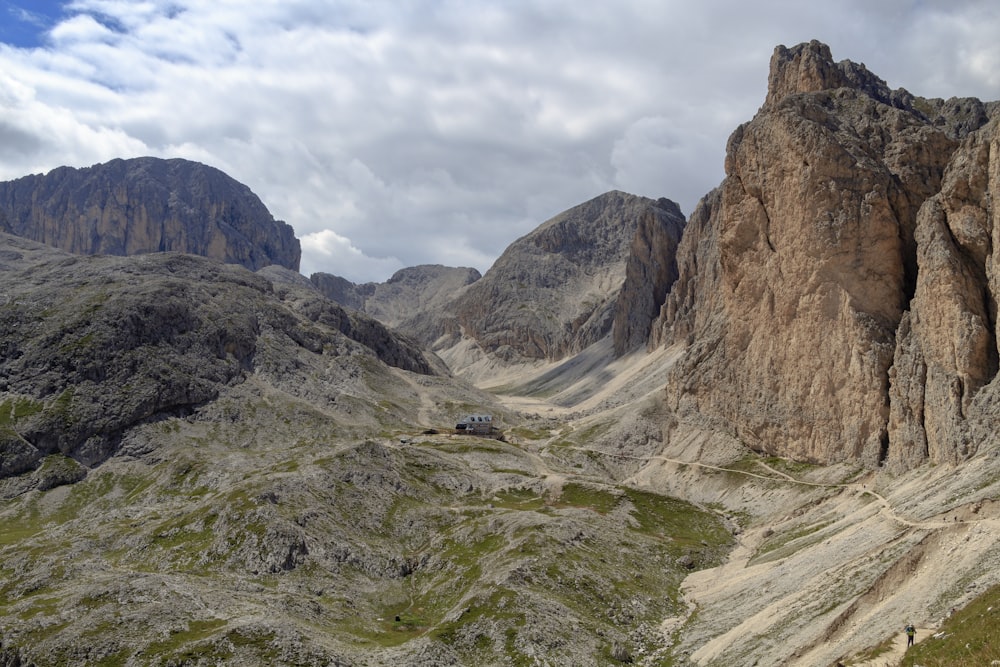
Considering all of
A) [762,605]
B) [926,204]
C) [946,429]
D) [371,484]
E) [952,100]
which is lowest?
[762,605]

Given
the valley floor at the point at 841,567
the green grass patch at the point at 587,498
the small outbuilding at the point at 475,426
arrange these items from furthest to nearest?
1. the small outbuilding at the point at 475,426
2. the green grass patch at the point at 587,498
3. the valley floor at the point at 841,567

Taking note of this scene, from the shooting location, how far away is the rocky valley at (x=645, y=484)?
67438 mm

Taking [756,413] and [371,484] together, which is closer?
[371,484]

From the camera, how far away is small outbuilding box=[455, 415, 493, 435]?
7338 inches

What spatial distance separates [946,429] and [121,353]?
17445 centimetres

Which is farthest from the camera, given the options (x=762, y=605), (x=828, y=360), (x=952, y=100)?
(x=952, y=100)

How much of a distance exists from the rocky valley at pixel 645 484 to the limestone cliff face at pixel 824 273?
1.64 ft

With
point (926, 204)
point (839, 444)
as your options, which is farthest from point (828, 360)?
point (926, 204)

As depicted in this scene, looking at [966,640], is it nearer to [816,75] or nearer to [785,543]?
[785,543]

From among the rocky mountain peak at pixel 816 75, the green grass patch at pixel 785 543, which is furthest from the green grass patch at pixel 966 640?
the rocky mountain peak at pixel 816 75

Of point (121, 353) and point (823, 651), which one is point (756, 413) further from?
point (121, 353)

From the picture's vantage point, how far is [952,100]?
18200 centimetres

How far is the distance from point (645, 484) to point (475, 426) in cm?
4952

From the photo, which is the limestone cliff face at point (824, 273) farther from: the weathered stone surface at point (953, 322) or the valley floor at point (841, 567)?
the valley floor at point (841, 567)
